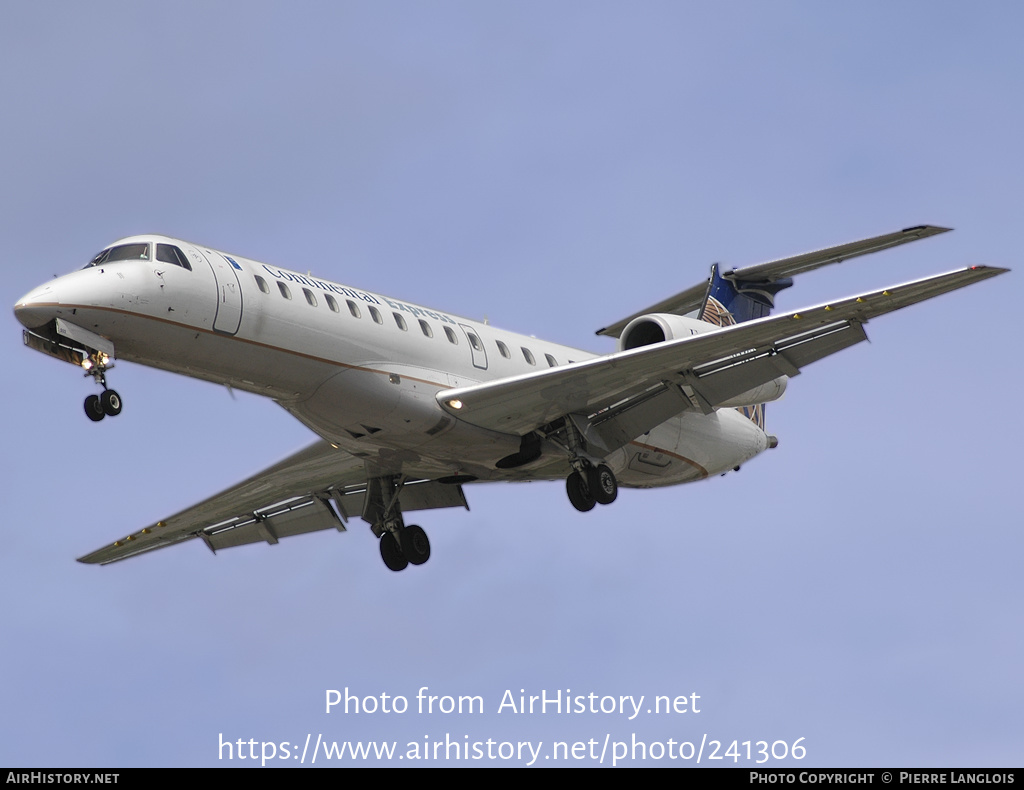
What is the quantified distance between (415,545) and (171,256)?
6919 mm

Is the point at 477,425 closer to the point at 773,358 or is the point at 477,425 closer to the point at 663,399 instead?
the point at 663,399

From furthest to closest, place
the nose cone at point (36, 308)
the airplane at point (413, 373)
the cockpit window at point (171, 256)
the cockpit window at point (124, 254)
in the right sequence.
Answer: the cockpit window at point (171, 256) → the cockpit window at point (124, 254) → the airplane at point (413, 373) → the nose cone at point (36, 308)

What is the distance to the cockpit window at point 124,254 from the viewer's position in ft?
69.1

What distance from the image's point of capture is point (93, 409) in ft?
66.9

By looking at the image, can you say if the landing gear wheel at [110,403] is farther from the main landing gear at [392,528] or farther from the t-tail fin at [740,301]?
the t-tail fin at [740,301]

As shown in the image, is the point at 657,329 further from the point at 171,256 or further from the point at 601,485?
the point at 171,256

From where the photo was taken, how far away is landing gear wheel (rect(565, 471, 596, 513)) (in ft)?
79.3

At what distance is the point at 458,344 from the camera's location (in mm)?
23812

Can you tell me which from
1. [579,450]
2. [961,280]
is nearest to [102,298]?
[579,450]

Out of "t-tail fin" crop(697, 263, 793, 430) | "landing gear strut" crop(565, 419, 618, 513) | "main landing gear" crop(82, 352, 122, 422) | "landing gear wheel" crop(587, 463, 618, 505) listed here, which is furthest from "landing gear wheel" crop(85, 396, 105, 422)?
"t-tail fin" crop(697, 263, 793, 430)

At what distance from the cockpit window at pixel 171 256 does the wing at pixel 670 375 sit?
407 centimetres

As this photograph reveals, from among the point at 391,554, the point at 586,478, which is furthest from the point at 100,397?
the point at 586,478

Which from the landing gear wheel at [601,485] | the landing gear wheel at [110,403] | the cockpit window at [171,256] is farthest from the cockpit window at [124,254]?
the landing gear wheel at [601,485]

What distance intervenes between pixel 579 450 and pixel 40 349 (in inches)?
317
